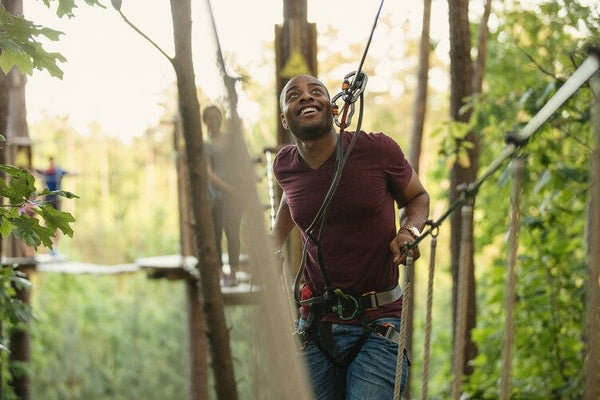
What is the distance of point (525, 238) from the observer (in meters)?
6.49

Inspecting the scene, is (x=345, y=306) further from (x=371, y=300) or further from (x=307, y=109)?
(x=307, y=109)

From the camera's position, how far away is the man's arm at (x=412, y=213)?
9.36 feet

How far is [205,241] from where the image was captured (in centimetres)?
482

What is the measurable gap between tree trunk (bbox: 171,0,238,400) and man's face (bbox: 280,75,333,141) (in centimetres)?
122

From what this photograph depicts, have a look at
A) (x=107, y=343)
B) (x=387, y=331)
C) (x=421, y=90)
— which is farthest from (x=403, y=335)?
(x=107, y=343)

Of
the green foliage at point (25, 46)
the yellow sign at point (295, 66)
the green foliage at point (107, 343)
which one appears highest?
Answer: the yellow sign at point (295, 66)

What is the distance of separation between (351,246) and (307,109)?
0.46 m

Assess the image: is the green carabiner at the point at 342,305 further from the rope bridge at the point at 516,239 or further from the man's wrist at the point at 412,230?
the rope bridge at the point at 516,239

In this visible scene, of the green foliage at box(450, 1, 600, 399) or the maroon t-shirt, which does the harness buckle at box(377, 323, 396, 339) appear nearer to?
the maroon t-shirt

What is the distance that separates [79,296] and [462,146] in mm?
27512

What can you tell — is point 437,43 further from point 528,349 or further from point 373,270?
point 373,270

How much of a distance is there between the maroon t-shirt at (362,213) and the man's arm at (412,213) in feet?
0.11

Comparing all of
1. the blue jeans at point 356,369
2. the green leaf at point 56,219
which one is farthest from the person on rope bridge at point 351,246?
the green leaf at point 56,219

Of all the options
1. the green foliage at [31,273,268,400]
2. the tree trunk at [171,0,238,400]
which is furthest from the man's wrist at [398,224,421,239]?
the green foliage at [31,273,268,400]
